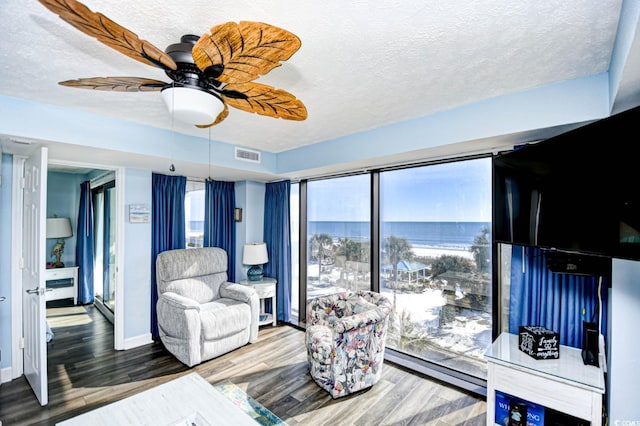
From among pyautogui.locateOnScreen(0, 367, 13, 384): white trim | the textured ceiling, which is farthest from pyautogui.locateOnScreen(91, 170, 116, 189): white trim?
pyautogui.locateOnScreen(0, 367, 13, 384): white trim

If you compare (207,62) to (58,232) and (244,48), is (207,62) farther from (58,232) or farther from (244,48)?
(58,232)

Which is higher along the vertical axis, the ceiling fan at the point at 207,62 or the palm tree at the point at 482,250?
the ceiling fan at the point at 207,62

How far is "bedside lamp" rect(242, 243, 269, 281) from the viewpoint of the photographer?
14.1 ft

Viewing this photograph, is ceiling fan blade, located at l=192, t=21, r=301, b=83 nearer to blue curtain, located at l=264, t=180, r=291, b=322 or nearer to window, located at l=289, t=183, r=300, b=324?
blue curtain, located at l=264, t=180, r=291, b=322

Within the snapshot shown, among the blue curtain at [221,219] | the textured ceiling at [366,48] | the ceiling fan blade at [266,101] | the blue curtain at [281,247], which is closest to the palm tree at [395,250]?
the textured ceiling at [366,48]

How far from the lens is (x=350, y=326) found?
2518 mm

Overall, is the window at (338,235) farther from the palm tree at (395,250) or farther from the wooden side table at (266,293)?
the wooden side table at (266,293)

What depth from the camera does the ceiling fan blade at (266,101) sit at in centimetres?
143

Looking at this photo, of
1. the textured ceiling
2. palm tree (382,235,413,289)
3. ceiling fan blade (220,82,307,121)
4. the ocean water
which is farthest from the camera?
palm tree (382,235,413,289)

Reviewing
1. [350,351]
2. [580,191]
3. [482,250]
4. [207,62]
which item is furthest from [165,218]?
[580,191]

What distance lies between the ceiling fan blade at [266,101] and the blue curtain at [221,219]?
9.84ft

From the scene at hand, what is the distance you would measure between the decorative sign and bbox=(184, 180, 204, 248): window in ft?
2.03

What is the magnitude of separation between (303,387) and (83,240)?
4790 millimetres

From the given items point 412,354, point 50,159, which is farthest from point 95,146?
point 412,354
